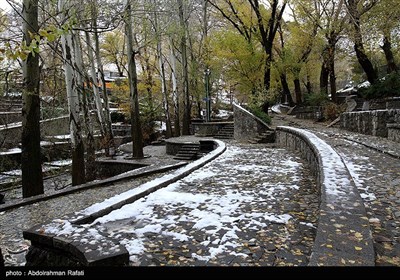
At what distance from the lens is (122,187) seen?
28.6ft

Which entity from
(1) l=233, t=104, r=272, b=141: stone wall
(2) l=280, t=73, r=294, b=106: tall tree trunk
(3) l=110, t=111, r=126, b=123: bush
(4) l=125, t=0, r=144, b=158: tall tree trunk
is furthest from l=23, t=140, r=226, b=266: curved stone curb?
(3) l=110, t=111, r=126, b=123: bush

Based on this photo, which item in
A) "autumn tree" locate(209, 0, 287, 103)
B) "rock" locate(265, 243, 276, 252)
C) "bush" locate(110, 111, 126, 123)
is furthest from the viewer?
"bush" locate(110, 111, 126, 123)

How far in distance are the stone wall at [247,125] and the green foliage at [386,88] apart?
6.11m

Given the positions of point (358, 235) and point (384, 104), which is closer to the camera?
point (358, 235)

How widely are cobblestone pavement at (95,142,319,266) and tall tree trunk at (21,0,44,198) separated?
4.38m

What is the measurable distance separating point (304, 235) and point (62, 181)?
12127mm

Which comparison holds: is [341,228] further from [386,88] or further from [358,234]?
[386,88]

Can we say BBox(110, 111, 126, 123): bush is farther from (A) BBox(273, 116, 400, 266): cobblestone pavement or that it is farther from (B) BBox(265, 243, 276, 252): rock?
(B) BBox(265, 243, 276, 252): rock

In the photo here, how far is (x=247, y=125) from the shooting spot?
51.2 ft

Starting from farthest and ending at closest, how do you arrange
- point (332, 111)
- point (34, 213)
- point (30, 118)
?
point (332, 111) < point (30, 118) < point (34, 213)

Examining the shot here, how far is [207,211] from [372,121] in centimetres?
822

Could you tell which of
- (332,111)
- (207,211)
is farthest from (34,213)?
(332,111)

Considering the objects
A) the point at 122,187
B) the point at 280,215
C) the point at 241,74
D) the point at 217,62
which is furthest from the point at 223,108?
the point at 280,215

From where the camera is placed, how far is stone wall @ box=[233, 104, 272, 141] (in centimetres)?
1514
